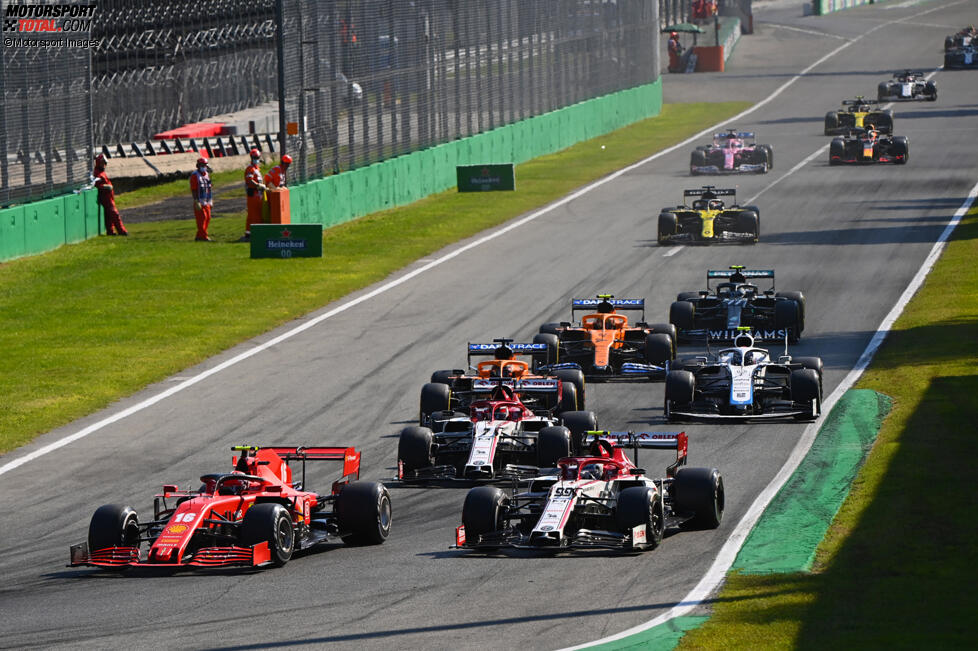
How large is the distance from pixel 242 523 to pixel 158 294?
20524 mm

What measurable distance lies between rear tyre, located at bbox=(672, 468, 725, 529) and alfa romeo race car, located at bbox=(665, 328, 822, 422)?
568 centimetres

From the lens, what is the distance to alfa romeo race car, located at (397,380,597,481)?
20.6 m

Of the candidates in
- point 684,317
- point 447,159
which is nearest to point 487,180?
point 447,159

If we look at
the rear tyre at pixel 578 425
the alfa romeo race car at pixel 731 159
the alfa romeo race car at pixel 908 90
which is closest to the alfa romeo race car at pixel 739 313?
the rear tyre at pixel 578 425

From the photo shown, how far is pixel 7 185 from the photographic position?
40.7m

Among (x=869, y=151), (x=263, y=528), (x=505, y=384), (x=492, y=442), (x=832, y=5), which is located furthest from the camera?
(x=832, y=5)

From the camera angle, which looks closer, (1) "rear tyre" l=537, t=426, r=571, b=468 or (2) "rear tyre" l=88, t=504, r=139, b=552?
(2) "rear tyre" l=88, t=504, r=139, b=552

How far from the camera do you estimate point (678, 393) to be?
24.0 metres

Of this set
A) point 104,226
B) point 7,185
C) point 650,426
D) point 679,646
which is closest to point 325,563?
point 679,646

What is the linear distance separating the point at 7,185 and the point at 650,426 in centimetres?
2269

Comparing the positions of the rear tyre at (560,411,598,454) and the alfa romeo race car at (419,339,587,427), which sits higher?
the alfa romeo race car at (419,339,587,427)

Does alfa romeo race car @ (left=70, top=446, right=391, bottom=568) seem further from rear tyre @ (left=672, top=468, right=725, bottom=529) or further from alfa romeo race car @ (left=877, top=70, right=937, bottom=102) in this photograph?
alfa romeo race car @ (left=877, top=70, right=937, bottom=102)

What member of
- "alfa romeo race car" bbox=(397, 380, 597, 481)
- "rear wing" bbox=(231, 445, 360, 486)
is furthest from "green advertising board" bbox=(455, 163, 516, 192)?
"rear wing" bbox=(231, 445, 360, 486)

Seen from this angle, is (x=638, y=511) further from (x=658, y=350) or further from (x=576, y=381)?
(x=658, y=350)
